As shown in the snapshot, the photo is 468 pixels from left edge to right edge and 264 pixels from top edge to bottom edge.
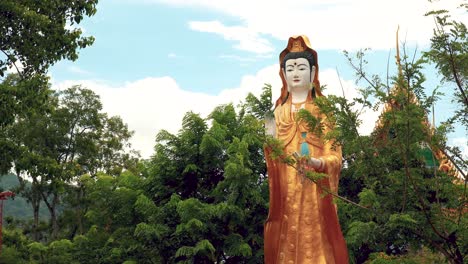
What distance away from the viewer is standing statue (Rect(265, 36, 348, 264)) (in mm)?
8211

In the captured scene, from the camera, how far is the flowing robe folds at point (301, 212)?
821cm

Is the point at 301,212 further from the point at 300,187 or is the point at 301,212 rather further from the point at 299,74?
the point at 299,74

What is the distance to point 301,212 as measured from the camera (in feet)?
27.4

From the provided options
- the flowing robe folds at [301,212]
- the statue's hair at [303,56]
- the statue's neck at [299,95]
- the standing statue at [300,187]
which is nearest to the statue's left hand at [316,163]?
the standing statue at [300,187]

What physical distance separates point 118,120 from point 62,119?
244 cm

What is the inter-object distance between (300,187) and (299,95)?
1304mm

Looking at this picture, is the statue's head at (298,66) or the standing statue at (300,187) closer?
the standing statue at (300,187)

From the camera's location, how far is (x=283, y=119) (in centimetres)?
877

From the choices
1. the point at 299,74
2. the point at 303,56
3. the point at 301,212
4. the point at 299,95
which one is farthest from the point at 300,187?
the point at 303,56

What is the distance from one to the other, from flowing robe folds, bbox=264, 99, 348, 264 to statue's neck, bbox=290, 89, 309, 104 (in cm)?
14

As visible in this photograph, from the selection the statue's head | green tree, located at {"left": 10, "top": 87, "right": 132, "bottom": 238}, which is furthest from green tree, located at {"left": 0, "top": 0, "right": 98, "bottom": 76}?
green tree, located at {"left": 10, "top": 87, "right": 132, "bottom": 238}

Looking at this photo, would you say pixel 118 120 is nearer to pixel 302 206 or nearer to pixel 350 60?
pixel 302 206

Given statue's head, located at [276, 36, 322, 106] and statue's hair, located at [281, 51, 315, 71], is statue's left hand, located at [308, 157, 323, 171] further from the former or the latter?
statue's hair, located at [281, 51, 315, 71]

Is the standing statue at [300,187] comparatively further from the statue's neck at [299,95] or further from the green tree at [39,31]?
the green tree at [39,31]
